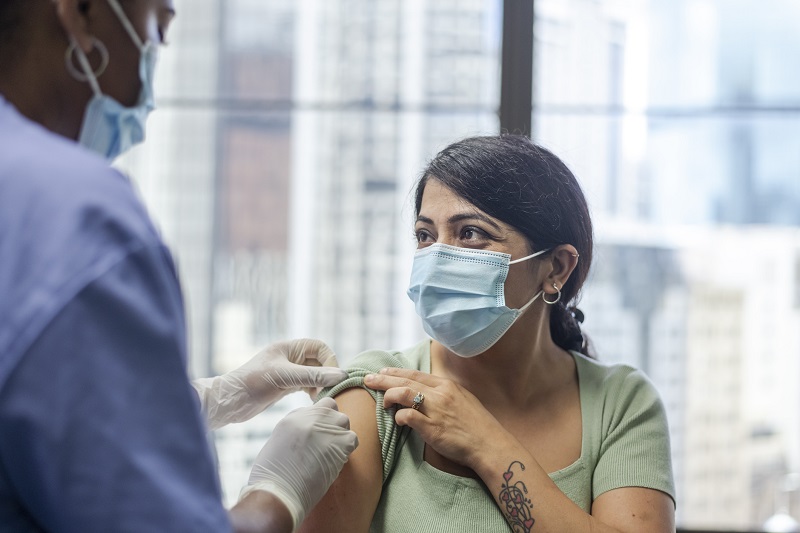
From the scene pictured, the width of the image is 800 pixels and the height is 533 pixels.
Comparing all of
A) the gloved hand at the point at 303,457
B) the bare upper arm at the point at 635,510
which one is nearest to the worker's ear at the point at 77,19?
the gloved hand at the point at 303,457

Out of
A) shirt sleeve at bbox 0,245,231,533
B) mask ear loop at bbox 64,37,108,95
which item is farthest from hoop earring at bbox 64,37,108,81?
shirt sleeve at bbox 0,245,231,533

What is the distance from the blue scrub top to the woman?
741 mm

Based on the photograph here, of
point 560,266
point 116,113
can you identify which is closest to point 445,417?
point 560,266

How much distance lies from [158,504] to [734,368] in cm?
252

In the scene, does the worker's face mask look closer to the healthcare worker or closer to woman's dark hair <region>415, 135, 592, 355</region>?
the healthcare worker

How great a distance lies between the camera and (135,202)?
2.51ft

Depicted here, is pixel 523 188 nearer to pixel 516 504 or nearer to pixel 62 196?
pixel 516 504

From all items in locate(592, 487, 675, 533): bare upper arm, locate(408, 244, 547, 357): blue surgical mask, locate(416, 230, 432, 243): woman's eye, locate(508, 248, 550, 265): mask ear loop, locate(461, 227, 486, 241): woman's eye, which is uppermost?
locate(461, 227, 486, 241): woman's eye

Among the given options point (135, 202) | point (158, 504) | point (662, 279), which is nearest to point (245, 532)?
point (158, 504)

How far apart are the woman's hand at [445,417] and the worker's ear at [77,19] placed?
2.77ft

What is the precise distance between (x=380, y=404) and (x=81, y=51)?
88 centimetres

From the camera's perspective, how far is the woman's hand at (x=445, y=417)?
1470 mm

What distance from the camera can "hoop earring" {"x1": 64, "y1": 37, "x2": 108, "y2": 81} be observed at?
868 millimetres

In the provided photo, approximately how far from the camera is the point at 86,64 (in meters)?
0.89
